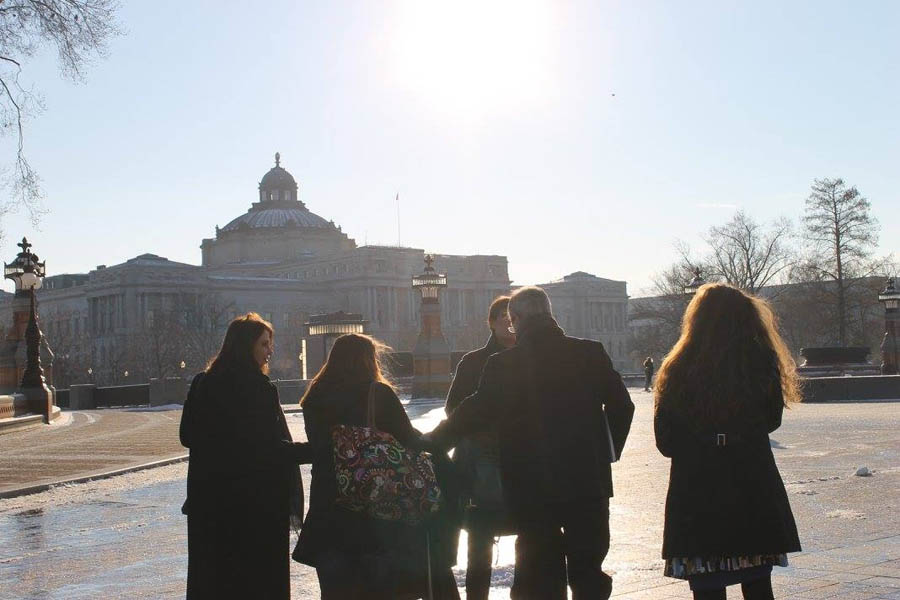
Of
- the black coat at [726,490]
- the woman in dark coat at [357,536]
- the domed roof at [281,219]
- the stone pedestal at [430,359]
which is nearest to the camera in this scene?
the black coat at [726,490]

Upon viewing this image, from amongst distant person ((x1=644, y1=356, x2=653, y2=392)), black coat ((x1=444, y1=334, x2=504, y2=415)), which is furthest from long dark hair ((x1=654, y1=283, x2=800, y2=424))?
distant person ((x1=644, y1=356, x2=653, y2=392))

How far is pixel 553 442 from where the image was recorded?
22.4ft

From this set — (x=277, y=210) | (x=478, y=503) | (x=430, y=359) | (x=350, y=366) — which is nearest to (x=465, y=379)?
(x=478, y=503)

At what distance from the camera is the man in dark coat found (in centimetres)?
677

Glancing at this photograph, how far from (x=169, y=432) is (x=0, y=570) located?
66.6 feet

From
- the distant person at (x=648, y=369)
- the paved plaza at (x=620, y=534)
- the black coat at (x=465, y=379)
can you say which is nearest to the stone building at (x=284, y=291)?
the distant person at (x=648, y=369)

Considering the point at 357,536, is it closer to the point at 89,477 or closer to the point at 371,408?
the point at 371,408

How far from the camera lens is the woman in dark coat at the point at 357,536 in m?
6.32

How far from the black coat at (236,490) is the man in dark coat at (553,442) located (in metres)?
0.93

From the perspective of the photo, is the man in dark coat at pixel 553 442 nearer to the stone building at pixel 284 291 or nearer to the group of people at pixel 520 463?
the group of people at pixel 520 463

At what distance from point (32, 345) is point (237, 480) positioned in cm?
3268

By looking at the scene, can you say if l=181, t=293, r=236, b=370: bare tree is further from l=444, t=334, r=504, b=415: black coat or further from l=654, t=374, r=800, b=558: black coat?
l=654, t=374, r=800, b=558: black coat

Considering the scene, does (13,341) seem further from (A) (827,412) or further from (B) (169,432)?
(A) (827,412)

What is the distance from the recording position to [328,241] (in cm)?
18350
